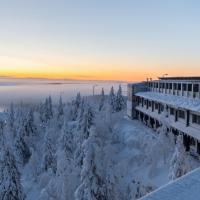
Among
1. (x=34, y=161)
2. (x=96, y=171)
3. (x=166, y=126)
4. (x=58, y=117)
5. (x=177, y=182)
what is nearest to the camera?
(x=177, y=182)

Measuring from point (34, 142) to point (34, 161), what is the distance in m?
14.7

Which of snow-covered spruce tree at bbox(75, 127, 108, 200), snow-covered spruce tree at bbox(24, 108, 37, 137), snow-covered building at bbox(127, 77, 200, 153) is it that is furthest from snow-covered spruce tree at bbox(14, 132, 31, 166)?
snow-covered spruce tree at bbox(75, 127, 108, 200)

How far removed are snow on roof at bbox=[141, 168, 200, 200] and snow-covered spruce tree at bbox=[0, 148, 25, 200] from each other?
2787 centimetres

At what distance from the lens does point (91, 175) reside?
30.2 metres

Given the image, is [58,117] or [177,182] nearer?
[177,182]

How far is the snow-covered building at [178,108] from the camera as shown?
40656 mm

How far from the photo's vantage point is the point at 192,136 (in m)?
39.8

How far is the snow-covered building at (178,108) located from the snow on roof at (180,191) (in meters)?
23.7

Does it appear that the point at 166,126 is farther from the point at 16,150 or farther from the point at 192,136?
the point at 16,150

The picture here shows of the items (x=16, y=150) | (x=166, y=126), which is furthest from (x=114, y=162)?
(x=16, y=150)

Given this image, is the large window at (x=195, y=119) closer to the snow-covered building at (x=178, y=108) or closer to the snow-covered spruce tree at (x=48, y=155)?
the snow-covered building at (x=178, y=108)

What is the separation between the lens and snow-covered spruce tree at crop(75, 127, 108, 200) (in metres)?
30.0

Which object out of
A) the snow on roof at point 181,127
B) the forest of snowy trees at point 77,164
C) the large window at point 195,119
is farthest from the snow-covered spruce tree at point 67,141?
the large window at point 195,119

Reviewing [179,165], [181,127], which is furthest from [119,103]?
[179,165]
